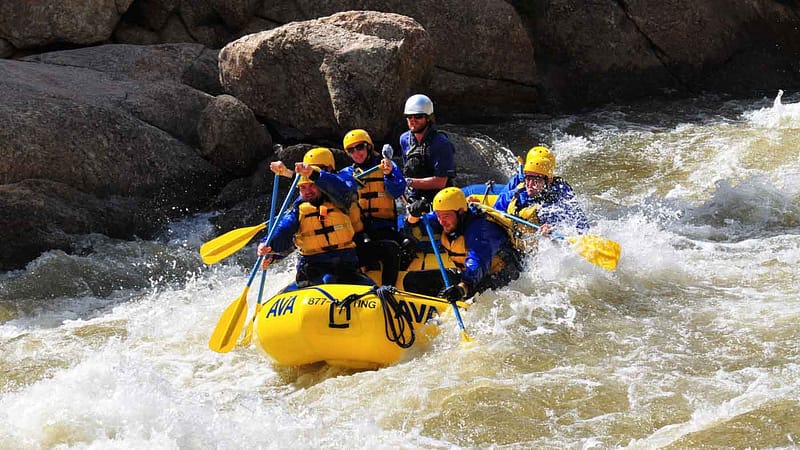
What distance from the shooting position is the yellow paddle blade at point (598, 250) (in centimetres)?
675

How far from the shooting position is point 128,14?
13195 mm

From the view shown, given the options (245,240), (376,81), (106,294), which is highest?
(376,81)

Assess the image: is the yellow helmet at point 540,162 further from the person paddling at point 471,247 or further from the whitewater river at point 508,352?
the person paddling at point 471,247

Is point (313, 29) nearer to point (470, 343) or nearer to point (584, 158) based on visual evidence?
point (584, 158)

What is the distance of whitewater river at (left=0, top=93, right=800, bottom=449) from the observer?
17.1 ft

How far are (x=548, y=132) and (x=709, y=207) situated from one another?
3.13 metres

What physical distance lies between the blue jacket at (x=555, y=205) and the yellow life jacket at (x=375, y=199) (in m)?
0.90

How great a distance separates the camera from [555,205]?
7199mm

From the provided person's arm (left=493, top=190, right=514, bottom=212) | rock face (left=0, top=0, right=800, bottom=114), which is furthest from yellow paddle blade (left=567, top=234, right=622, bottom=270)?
rock face (left=0, top=0, right=800, bottom=114)

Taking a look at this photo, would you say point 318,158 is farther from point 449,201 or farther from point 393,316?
point 393,316

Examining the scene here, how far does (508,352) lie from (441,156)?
2.08 metres

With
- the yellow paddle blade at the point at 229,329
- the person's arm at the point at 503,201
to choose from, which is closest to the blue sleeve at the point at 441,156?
the person's arm at the point at 503,201

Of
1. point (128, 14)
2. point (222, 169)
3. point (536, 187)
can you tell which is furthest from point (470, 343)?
point (128, 14)

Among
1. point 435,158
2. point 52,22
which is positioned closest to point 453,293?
point 435,158
